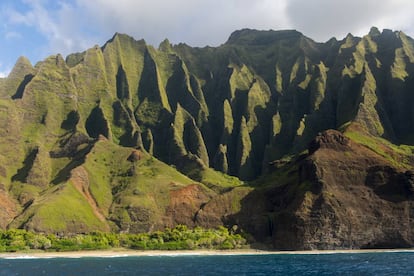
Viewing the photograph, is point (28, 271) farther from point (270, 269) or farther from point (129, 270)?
point (270, 269)

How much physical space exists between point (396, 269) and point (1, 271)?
103544mm

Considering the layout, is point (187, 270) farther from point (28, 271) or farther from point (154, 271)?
point (28, 271)

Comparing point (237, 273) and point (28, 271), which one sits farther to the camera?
point (28, 271)

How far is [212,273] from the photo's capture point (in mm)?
127875

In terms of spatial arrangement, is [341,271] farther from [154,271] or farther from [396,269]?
[154,271]

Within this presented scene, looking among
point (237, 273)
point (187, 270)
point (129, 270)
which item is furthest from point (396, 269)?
point (129, 270)

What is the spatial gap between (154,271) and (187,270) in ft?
27.7

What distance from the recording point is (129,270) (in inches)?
5541

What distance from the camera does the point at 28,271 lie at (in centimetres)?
14288

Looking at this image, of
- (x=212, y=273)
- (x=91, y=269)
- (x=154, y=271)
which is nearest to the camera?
(x=212, y=273)

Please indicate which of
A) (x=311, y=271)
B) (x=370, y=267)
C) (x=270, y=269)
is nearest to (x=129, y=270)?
(x=270, y=269)

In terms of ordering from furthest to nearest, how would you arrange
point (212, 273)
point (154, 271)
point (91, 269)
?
point (91, 269), point (154, 271), point (212, 273)

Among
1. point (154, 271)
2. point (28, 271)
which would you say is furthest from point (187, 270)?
point (28, 271)

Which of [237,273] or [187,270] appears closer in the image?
[237,273]
